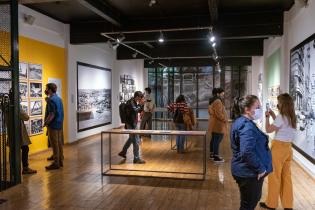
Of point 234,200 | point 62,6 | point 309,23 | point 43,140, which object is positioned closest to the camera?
point 234,200

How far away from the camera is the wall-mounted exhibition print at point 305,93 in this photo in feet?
19.2

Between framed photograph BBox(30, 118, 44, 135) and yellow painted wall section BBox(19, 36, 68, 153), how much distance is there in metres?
0.12

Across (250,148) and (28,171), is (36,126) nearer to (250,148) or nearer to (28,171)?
(28,171)

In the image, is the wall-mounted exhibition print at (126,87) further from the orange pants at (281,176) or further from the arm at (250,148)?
the arm at (250,148)

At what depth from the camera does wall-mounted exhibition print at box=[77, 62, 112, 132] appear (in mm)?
10773

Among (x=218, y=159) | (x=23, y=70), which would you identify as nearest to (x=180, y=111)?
(x=218, y=159)

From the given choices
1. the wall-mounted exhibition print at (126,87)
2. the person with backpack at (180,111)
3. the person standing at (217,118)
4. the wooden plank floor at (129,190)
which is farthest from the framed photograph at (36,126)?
the wall-mounted exhibition print at (126,87)

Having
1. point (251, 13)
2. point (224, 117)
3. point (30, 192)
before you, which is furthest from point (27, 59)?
point (251, 13)

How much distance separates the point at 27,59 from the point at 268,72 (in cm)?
770

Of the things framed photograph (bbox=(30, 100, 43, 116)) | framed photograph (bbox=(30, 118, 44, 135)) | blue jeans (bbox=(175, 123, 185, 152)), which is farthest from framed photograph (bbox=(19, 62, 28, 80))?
blue jeans (bbox=(175, 123, 185, 152))

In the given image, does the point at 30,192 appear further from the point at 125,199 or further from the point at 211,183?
the point at 211,183

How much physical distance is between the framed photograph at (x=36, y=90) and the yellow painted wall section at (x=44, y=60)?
26 centimetres

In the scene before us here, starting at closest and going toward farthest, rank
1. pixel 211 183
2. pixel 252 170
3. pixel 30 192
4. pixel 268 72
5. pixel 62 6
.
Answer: pixel 252 170 < pixel 30 192 < pixel 211 183 < pixel 62 6 < pixel 268 72

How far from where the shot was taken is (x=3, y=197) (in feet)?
15.8
